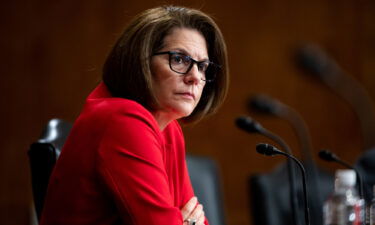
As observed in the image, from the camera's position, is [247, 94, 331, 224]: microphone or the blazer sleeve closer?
the blazer sleeve

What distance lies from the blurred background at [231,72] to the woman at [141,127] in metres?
2.39

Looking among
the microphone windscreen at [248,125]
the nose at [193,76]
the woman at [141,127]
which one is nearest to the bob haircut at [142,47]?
the woman at [141,127]

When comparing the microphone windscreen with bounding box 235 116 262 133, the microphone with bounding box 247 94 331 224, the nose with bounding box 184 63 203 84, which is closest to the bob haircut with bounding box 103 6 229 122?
the nose with bounding box 184 63 203 84

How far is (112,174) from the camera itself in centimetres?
146

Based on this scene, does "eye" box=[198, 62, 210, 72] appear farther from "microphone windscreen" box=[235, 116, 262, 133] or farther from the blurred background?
the blurred background

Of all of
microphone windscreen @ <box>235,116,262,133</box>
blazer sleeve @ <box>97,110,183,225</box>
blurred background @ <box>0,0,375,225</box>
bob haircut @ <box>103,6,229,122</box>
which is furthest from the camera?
blurred background @ <box>0,0,375,225</box>

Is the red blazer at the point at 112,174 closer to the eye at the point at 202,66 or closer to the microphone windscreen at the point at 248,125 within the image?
the eye at the point at 202,66

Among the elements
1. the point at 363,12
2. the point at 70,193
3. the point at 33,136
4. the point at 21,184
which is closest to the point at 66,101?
the point at 33,136

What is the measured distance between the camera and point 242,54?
15.6ft

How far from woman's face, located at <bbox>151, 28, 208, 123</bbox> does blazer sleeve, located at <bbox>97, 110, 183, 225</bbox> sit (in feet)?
0.60

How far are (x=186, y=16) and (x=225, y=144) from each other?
2982 mm

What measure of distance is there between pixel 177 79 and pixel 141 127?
228 mm

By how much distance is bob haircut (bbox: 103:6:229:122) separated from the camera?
164 centimetres

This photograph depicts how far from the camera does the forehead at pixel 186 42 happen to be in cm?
171
